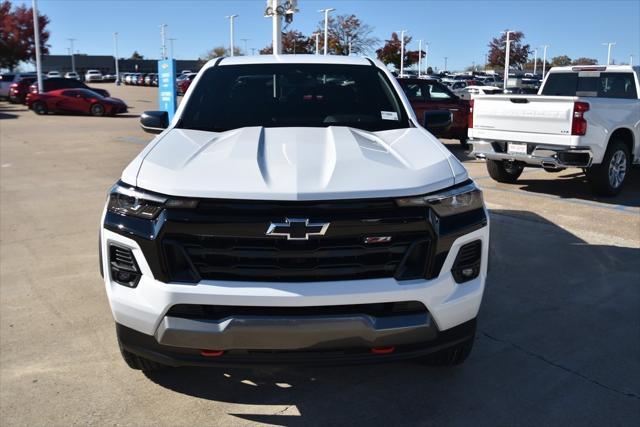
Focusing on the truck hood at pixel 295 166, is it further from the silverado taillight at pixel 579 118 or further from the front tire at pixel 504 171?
the front tire at pixel 504 171

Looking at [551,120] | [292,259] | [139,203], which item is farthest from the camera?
[551,120]

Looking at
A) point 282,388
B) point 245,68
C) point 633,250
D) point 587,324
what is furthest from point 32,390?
point 633,250

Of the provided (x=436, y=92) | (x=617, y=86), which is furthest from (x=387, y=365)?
(x=436, y=92)

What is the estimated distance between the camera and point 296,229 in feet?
8.56

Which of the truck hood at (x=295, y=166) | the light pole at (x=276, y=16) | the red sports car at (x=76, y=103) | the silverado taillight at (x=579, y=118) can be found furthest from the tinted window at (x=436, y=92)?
the red sports car at (x=76, y=103)

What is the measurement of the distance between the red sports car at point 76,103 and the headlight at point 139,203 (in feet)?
84.4

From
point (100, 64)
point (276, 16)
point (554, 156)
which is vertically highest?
point (100, 64)

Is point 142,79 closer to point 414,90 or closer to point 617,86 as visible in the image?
point 414,90

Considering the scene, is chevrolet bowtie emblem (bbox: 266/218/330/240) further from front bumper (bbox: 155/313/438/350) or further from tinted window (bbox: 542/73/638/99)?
tinted window (bbox: 542/73/638/99)

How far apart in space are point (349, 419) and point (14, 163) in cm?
1149

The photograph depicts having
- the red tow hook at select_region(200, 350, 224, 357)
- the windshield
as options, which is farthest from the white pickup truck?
the red tow hook at select_region(200, 350, 224, 357)

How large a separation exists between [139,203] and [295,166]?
0.76 meters

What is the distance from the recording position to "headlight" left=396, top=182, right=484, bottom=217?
9.00 feet

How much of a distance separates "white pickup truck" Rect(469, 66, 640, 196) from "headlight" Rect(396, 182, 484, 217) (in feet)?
18.8
